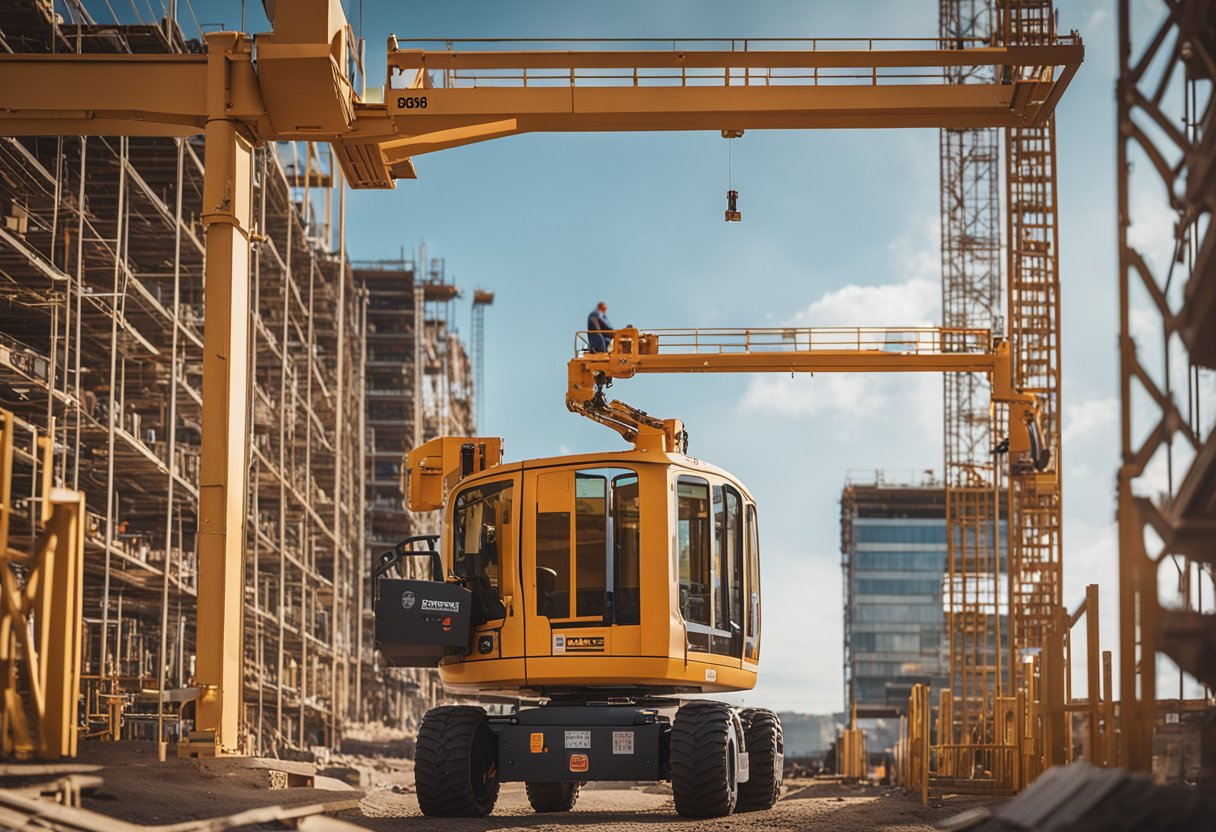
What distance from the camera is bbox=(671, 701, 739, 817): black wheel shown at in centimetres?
1449

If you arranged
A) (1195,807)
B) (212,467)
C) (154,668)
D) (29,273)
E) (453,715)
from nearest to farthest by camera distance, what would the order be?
(1195,807)
(453,715)
(212,467)
(29,273)
(154,668)

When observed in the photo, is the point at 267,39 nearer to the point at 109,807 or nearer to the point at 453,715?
the point at 453,715

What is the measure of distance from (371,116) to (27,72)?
4.19 meters

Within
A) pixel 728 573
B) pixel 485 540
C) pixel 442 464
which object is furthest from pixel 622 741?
pixel 442 464

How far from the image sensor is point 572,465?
1567cm

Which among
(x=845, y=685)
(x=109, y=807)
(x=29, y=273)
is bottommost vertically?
(x=845, y=685)

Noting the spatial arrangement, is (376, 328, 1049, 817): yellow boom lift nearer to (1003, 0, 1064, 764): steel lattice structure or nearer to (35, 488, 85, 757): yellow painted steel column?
(35, 488, 85, 757): yellow painted steel column

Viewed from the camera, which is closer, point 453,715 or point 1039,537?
point 453,715

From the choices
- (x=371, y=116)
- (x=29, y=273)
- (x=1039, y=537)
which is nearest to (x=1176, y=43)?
(x=371, y=116)

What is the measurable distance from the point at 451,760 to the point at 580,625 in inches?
68.8

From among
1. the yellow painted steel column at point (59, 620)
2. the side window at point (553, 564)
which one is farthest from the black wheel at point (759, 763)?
the yellow painted steel column at point (59, 620)

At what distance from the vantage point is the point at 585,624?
15484mm

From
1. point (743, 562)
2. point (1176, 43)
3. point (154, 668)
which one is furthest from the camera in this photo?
point (154, 668)

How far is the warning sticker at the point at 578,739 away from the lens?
1498 centimetres
